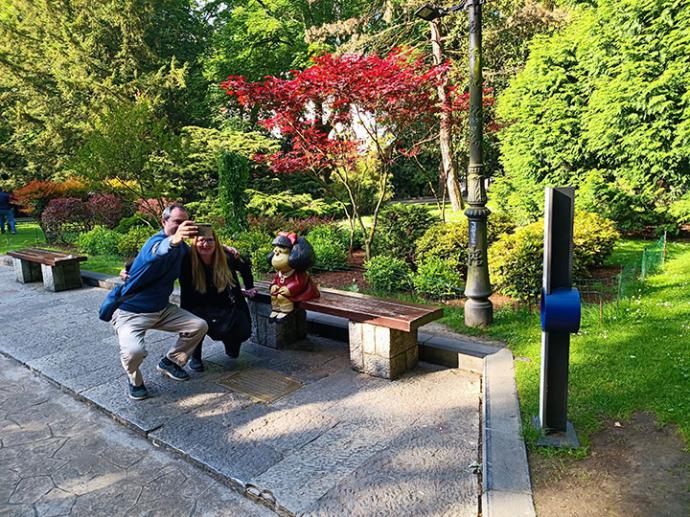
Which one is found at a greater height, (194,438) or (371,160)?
(371,160)

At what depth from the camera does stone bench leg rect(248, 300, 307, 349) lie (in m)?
5.09

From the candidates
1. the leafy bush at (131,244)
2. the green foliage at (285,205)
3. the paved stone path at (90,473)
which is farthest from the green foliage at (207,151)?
the paved stone path at (90,473)

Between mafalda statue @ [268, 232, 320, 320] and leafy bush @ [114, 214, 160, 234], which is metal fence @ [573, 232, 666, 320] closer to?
mafalda statue @ [268, 232, 320, 320]

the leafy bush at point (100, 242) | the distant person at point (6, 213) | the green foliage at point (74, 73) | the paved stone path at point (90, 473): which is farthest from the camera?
the green foliage at point (74, 73)

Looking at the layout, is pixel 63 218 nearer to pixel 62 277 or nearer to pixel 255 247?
pixel 62 277

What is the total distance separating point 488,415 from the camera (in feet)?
10.8

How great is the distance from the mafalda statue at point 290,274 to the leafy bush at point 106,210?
12716mm

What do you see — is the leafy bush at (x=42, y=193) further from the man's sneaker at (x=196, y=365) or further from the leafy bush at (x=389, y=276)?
the man's sneaker at (x=196, y=365)

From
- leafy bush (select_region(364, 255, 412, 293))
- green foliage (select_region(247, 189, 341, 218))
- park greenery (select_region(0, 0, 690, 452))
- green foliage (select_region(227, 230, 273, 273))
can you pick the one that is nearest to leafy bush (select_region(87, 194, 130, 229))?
park greenery (select_region(0, 0, 690, 452))

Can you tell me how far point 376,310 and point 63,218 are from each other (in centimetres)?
1383

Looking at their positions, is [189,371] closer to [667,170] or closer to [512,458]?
[512,458]

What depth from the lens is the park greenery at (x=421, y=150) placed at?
5.49 meters

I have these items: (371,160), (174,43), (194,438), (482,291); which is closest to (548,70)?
(371,160)

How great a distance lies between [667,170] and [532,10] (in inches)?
332
